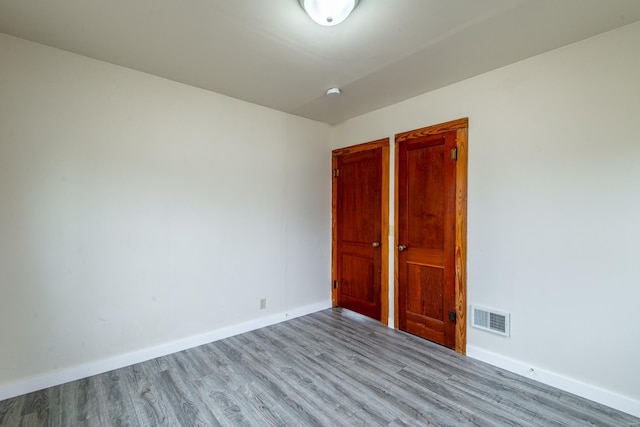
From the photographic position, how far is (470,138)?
2705 millimetres

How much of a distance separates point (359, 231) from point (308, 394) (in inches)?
81.2

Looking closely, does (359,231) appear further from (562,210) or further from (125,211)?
(125,211)

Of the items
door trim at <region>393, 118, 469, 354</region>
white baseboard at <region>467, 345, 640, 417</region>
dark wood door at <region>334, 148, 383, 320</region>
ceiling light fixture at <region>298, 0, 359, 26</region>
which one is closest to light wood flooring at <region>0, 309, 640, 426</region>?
white baseboard at <region>467, 345, 640, 417</region>

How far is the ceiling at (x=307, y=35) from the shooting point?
176 cm

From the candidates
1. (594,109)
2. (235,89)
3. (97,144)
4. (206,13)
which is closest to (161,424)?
(97,144)

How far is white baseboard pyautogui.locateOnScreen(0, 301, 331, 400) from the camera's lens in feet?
6.93

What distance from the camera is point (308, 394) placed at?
2146mm

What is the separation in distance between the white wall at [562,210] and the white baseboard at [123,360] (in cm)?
227

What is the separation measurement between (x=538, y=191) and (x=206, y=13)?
2727mm

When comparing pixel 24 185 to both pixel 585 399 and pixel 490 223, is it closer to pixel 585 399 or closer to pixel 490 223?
pixel 490 223

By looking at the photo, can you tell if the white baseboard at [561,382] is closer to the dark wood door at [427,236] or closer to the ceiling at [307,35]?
the dark wood door at [427,236]

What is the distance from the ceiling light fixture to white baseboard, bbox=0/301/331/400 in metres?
2.94

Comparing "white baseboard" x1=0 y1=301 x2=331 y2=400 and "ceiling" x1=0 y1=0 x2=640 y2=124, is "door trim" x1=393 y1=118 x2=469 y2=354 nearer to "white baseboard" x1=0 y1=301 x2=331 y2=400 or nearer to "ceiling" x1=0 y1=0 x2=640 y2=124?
"ceiling" x1=0 y1=0 x2=640 y2=124

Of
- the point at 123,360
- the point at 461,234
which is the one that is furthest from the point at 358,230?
the point at 123,360
